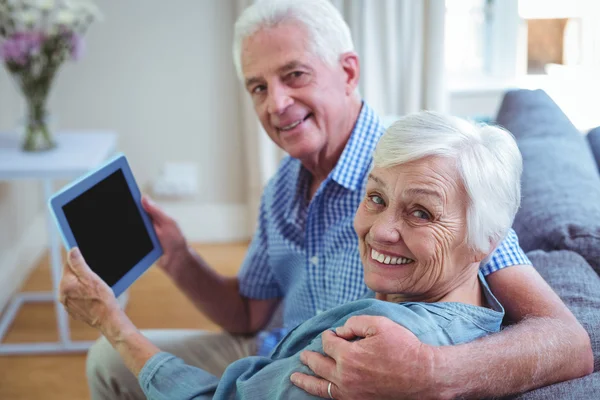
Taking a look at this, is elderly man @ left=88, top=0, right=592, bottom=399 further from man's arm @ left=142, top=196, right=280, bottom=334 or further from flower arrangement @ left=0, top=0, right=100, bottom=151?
flower arrangement @ left=0, top=0, right=100, bottom=151

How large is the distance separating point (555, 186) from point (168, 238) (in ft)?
2.68

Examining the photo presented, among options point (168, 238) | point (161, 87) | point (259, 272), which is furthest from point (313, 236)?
point (161, 87)

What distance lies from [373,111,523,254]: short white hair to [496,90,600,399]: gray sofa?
0.73 ft

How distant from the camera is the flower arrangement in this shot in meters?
2.61

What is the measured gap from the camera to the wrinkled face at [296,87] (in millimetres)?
1564

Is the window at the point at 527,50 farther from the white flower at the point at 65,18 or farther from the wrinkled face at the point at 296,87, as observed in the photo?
the wrinkled face at the point at 296,87

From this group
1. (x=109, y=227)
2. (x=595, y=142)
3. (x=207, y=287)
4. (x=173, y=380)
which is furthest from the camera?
(x=595, y=142)

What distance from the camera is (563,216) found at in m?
1.43

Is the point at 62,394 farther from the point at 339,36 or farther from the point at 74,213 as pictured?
the point at 339,36

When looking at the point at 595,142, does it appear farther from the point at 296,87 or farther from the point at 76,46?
the point at 76,46

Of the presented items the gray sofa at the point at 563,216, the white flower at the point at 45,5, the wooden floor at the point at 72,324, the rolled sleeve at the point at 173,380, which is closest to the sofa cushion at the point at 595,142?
the gray sofa at the point at 563,216

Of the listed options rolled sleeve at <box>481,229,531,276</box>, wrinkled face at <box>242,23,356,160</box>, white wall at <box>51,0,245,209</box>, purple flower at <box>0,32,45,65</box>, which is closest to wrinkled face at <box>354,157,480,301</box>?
rolled sleeve at <box>481,229,531,276</box>

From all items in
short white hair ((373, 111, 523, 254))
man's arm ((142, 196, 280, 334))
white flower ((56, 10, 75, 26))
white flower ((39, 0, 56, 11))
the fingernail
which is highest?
white flower ((39, 0, 56, 11))

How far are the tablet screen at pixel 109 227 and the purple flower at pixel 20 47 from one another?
4.31 ft
